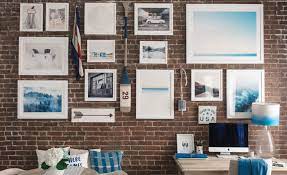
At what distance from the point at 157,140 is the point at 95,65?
4.65 ft

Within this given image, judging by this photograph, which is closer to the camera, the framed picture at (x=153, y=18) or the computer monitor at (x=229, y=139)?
the computer monitor at (x=229, y=139)

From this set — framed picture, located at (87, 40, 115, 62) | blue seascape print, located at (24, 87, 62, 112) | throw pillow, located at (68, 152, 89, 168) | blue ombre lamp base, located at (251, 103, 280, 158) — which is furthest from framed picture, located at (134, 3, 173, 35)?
throw pillow, located at (68, 152, 89, 168)

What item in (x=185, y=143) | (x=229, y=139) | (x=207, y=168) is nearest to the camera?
(x=207, y=168)

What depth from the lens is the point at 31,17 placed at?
4797mm

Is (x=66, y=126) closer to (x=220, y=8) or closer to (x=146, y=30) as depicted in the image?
(x=146, y=30)

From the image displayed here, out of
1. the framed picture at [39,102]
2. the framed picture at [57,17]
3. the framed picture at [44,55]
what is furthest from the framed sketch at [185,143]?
the framed picture at [57,17]

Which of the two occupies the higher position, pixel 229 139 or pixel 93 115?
pixel 93 115

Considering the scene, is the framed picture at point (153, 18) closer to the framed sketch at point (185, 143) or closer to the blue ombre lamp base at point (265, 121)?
the framed sketch at point (185, 143)

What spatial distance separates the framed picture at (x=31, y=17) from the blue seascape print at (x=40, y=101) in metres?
0.88

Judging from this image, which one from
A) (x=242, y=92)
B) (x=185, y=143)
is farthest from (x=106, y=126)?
(x=242, y=92)

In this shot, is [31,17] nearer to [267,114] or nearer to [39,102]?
[39,102]

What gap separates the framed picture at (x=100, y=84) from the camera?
15.7 feet

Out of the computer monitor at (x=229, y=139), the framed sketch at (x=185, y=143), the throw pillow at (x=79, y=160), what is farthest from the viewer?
the framed sketch at (x=185, y=143)

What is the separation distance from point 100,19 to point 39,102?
58.8 inches
